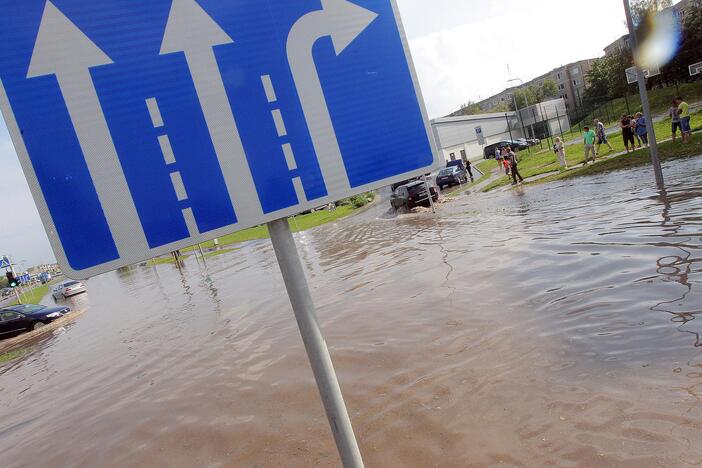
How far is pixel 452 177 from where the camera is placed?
95.7 feet

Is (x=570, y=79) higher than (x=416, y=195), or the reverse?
(x=570, y=79)

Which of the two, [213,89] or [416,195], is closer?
[213,89]

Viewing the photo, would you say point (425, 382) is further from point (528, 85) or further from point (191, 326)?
point (528, 85)

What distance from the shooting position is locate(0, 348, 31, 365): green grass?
13.8 metres

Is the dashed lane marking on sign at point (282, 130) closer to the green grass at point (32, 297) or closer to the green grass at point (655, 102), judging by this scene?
the green grass at point (655, 102)

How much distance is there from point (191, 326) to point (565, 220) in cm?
909

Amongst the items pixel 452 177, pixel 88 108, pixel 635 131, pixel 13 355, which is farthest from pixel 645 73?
pixel 13 355

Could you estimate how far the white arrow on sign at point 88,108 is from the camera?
112 cm

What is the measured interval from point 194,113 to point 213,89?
0.09 metres

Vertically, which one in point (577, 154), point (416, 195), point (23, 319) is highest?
point (416, 195)

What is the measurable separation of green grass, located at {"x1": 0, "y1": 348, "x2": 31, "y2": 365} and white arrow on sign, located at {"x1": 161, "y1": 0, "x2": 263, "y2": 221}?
16506mm

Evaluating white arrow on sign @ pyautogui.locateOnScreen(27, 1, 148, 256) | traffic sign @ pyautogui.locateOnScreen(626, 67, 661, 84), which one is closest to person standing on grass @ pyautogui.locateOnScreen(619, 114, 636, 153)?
traffic sign @ pyautogui.locateOnScreen(626, 67, 661, 84)

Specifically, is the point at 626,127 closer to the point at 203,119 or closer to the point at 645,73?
the point at 645,73

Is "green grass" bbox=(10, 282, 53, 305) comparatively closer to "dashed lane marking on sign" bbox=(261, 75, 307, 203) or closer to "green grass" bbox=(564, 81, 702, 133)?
"dashed lane marking on sign" bbox=(261, 75, 307, 203)
